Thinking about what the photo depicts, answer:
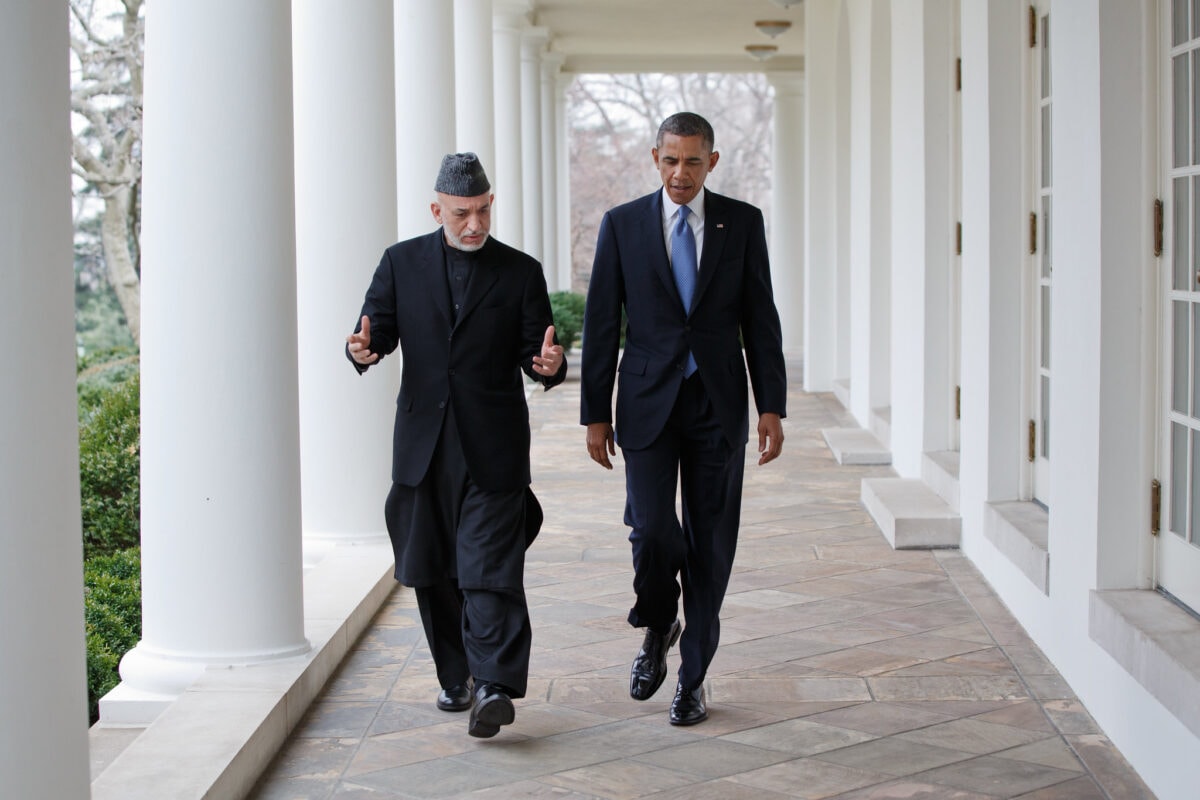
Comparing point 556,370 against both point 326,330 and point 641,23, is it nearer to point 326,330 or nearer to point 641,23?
point 326,330

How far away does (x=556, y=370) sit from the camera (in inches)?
183

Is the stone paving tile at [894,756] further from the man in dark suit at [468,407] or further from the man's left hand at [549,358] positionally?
the man's left hand at [549,358]

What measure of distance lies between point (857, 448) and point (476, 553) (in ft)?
22.3

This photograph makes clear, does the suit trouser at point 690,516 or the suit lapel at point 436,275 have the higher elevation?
the suit lapel at point 436,275

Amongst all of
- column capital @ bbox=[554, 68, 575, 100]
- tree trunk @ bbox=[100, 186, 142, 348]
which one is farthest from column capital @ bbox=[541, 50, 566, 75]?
tree trunk @ bbox=[100, 186, 142, 348]

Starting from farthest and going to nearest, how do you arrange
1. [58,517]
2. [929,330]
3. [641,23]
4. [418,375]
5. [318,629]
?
[641,23]
[929,330]
[318,629]
[418,375]
[58,517]

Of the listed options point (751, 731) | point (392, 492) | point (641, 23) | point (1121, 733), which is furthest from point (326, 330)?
point (641, 23)

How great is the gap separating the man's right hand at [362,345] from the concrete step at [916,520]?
13.0 feet

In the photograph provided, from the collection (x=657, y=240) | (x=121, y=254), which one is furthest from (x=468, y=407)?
(x=121, y=254)

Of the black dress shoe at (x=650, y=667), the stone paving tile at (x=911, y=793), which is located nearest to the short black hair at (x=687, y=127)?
the black dress shoe at (x=650, y=667)

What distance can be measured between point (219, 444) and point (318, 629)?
1013 mm

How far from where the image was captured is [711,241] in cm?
488

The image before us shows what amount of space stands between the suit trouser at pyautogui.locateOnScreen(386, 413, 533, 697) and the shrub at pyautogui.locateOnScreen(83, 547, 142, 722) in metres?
1.78

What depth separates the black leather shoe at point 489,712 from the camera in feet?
15.1
